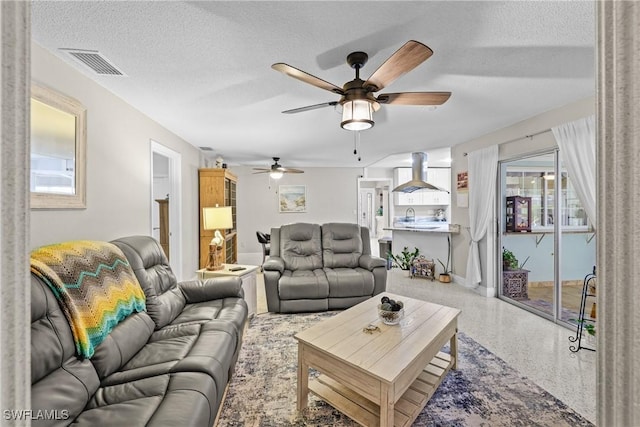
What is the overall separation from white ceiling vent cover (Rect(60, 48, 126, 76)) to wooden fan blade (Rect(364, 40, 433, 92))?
1874 millimetres

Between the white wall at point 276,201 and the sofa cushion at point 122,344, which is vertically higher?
the white wall at point 276,201

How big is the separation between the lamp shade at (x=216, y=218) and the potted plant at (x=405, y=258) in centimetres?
336

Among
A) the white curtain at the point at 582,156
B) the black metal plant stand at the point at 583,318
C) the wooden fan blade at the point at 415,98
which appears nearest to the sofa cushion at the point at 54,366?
the wooden fan blade at the point at 415,98

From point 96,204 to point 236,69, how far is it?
164cm

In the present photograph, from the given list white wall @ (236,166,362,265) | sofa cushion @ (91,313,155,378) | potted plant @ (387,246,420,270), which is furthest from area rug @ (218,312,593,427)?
white wall @ (236,166,362,265)

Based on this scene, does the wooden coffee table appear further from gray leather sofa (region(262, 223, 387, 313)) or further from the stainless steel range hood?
the stainless steel range hood

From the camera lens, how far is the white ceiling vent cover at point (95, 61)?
1863 millimetres

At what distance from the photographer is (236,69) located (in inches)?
83.3

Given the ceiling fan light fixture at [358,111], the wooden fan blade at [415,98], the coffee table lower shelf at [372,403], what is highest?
the wooden fan blade at [415,98]

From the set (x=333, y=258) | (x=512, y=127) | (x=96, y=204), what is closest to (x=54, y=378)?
(x=96, y=204)

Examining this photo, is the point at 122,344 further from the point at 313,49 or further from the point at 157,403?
the point at 313,49

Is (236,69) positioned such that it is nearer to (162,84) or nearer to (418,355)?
(162,84)

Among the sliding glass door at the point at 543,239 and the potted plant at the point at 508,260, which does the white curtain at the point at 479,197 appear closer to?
the sliding glass door at the point at 543,239

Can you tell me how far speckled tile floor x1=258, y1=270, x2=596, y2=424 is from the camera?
203 cm
